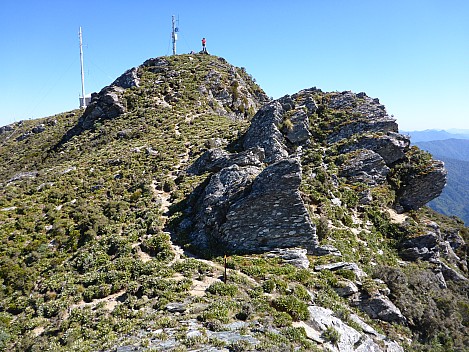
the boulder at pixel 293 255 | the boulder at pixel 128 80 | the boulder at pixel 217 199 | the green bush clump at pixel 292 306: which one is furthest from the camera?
the boulder at pixel 128 80

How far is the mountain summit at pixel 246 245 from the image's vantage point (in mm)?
12406

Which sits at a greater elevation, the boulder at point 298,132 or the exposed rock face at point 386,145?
the boulder at point 298,132

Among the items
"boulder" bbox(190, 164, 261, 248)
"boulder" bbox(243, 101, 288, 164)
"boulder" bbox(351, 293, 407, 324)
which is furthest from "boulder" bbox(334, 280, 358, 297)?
"boulder" bbox(243, 101, 288, 164)

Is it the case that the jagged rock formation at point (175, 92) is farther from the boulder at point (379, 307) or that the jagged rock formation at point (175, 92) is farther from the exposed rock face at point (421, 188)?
the boulder at point (379, 307)

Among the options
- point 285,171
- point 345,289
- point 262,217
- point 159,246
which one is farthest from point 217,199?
point 345,289

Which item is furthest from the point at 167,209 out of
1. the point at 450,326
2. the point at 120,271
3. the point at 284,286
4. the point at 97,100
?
the point at 97,100

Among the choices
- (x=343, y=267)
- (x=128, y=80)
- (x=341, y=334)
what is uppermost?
(x=128, y=80)

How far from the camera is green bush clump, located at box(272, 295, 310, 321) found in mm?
12328

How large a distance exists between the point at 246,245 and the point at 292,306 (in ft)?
21.8

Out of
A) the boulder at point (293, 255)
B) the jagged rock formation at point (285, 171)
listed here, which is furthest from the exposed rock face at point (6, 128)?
the boulder at point (293, 255)

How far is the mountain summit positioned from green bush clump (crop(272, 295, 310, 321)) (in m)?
0.06

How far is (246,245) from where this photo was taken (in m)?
18.9

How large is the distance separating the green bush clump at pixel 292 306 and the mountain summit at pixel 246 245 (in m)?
0.06

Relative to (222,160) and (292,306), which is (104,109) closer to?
(222,160)
